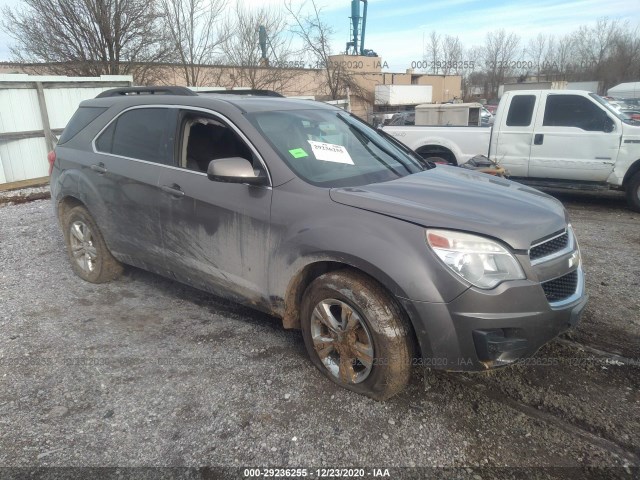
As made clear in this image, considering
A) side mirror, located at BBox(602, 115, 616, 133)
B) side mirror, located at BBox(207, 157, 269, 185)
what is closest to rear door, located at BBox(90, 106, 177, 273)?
side mirror, located at BBox(207, 157, 269, 185)

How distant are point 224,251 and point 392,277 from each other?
4.45 ft

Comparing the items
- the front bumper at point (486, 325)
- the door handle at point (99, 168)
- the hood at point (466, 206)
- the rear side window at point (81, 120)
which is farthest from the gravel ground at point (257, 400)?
the rear side window at point (81, 120)

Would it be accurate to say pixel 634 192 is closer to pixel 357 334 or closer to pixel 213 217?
pixel 357 334

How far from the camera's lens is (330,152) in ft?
11.1

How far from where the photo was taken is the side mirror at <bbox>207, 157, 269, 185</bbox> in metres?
2.99

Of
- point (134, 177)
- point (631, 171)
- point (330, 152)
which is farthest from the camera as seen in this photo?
point (631, 171)

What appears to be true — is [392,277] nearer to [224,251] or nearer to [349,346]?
[349,346]

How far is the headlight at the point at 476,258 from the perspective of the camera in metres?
2.45

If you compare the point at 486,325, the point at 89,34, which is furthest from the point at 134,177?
the point at 89,34

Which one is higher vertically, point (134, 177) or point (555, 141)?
point (134, 177)

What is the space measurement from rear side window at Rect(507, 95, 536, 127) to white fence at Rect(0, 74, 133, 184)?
10104 millimetres

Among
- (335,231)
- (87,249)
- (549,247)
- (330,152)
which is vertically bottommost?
(87,249)

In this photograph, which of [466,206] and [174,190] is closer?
[466,206]

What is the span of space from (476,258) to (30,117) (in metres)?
11.5
